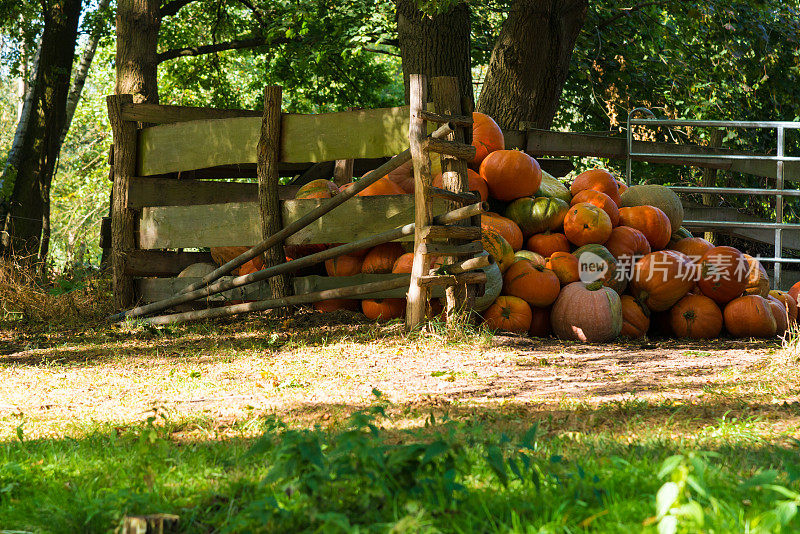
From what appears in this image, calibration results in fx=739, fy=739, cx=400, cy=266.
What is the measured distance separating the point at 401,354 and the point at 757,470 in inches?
113

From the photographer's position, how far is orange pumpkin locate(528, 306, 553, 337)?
6160mm

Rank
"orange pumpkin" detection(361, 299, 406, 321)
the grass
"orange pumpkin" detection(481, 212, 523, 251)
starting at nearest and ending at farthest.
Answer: the grass
"orange pumpkin" detection(361, 299, 406, 321)
"orange pumpkin" detection(481, 212, 523, 251)

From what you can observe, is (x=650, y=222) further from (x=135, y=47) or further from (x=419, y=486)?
(x=135, y=47)

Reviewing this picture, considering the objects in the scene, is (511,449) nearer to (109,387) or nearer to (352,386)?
(352,386)

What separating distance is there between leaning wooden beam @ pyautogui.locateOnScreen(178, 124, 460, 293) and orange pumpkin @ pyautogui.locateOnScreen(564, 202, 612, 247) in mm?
1480

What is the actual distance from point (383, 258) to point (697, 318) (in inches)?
107

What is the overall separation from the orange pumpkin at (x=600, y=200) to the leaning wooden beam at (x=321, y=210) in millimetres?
1662

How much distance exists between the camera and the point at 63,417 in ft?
11.2

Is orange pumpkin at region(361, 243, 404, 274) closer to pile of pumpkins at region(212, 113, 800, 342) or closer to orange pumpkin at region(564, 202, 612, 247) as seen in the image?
pile of pumpkins at region(212, 113, 800, 342)

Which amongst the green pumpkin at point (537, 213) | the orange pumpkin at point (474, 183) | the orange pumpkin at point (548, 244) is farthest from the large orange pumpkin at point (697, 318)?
the orange pumpkin at point (474, 183)

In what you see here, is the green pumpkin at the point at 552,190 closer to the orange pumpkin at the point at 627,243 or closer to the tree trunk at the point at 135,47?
the orange pumpkin at the point at 627,243

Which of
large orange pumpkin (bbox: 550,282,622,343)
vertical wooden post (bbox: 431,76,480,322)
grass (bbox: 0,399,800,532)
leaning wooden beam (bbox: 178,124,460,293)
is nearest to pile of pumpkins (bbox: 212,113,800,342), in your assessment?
large orange pumpkin (bbox: 550,282,622,343)

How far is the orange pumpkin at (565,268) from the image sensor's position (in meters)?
6.13

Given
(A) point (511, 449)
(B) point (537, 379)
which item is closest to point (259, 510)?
(A) point (511, 449)
